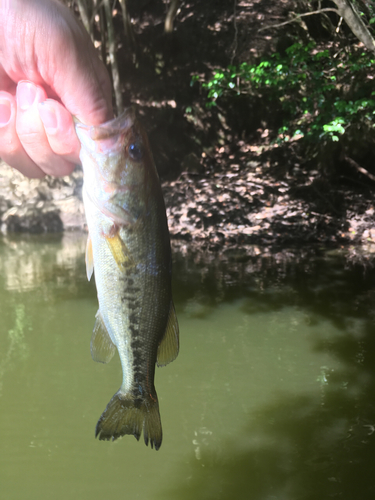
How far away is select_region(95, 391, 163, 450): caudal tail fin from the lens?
63.6 inches

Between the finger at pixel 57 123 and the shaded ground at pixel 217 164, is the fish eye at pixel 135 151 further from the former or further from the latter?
the shaded ground at pixel 217 164

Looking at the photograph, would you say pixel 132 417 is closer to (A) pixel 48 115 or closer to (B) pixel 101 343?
(B) pixel 101 343

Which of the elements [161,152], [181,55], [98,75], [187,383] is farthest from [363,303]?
[181,55]

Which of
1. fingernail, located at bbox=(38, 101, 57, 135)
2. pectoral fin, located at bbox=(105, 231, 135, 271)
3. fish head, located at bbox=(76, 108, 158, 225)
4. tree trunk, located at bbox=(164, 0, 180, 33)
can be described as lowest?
pectoral fin, located at bbox=(105, 231, 135, 271)

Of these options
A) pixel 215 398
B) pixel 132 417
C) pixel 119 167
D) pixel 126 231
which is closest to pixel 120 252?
pixel 126 231

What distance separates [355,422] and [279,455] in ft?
2.61

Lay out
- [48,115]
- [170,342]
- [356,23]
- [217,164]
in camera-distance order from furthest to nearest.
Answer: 1. [217,164]
2. [356,23]
3. [48,115]
4. [170,342]

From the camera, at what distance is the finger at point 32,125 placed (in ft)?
6.47

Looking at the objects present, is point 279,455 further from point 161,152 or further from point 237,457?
point 161,152

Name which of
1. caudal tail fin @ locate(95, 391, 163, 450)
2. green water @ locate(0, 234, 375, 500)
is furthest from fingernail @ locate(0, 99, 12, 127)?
green water @ locate(0, 234, 375, 500)

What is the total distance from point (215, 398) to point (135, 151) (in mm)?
3172

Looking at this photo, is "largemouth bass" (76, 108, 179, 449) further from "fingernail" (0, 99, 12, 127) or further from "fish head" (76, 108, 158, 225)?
"fingernail" (0, 99, 12, 127)

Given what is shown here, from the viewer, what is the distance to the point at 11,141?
2096 millimetres

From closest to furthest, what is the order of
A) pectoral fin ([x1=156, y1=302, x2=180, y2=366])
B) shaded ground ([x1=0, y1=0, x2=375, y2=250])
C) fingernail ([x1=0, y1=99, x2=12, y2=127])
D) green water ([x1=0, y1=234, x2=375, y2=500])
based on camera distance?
pectoral fin ([x1=156, y1=302, x2=180, y2=366]) < fingernail ([x1=0, y1=99, x2=12, y2=127]) < green water ([x1=0, y1=234, x2=375, y2=500]) < shaded ground ([x1=0, y1=0, x2=375, y2=250])
